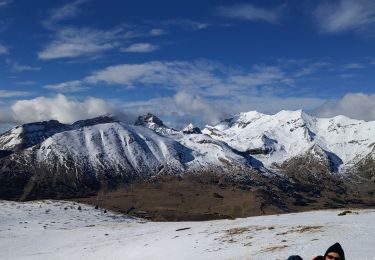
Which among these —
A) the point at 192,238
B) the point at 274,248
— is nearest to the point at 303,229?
the point at 274,248

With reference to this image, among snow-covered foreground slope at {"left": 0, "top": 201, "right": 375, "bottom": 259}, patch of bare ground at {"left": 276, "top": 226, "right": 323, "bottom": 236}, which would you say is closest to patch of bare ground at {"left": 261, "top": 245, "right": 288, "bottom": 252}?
snow-covered foreground slope at {"left": 0, "top": 201, "right": 375, "bottom": 259}

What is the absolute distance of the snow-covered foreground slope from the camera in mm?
38344

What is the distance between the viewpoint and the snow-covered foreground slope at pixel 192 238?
38.3m

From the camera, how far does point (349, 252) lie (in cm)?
3303

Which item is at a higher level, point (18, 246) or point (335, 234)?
point (335, 234)

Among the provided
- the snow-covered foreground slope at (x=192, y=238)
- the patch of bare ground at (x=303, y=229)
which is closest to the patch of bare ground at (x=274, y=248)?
the snow-covered foreground slope at (x=192, y=238)

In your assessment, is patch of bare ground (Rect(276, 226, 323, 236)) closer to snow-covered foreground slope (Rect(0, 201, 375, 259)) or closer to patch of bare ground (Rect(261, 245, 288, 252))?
snow-covered foreground slope (Rect(0, 201, 375, 259))

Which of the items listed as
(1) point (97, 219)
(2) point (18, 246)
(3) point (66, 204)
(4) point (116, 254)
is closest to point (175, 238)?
(4) point (116, 254)

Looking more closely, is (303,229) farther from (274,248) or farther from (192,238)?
(192,238)

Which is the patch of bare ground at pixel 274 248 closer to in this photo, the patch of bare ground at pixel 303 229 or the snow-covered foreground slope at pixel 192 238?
the snow-covered foreground slope at pixel 192 238

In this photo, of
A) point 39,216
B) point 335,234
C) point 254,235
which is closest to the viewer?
point 335,234

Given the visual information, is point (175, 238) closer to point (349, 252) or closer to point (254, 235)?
point (254, 235)

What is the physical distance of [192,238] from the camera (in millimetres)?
53250

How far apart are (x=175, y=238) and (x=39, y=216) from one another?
152 feet
